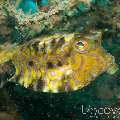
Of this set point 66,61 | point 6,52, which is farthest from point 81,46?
point 6,52

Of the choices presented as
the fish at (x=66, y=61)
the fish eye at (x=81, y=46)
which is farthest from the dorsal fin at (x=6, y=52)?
the fish eye at (x=81, y=46)

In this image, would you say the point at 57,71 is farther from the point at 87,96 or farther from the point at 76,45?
the point at 87,96

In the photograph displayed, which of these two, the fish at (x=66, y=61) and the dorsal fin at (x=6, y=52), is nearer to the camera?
the fish at (x=66, y=61)

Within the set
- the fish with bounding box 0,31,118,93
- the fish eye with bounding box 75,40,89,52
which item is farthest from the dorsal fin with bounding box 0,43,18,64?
the fish eye with bounding box 75,40,89,52

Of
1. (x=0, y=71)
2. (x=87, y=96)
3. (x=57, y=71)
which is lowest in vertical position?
(x=87, y=96)

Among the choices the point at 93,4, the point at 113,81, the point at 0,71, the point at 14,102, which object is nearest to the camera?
the point at 0,71

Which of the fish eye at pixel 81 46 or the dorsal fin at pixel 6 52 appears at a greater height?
the fish eye at pixel 81 46

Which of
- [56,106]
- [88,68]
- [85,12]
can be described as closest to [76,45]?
[88,68]

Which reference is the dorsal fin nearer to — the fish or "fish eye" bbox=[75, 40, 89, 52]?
the fish

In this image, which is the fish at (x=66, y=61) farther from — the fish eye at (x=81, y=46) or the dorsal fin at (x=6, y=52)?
the dorsal fin at (x=6, y=52)

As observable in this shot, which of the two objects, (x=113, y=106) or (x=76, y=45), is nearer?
(x=76, y=45)
